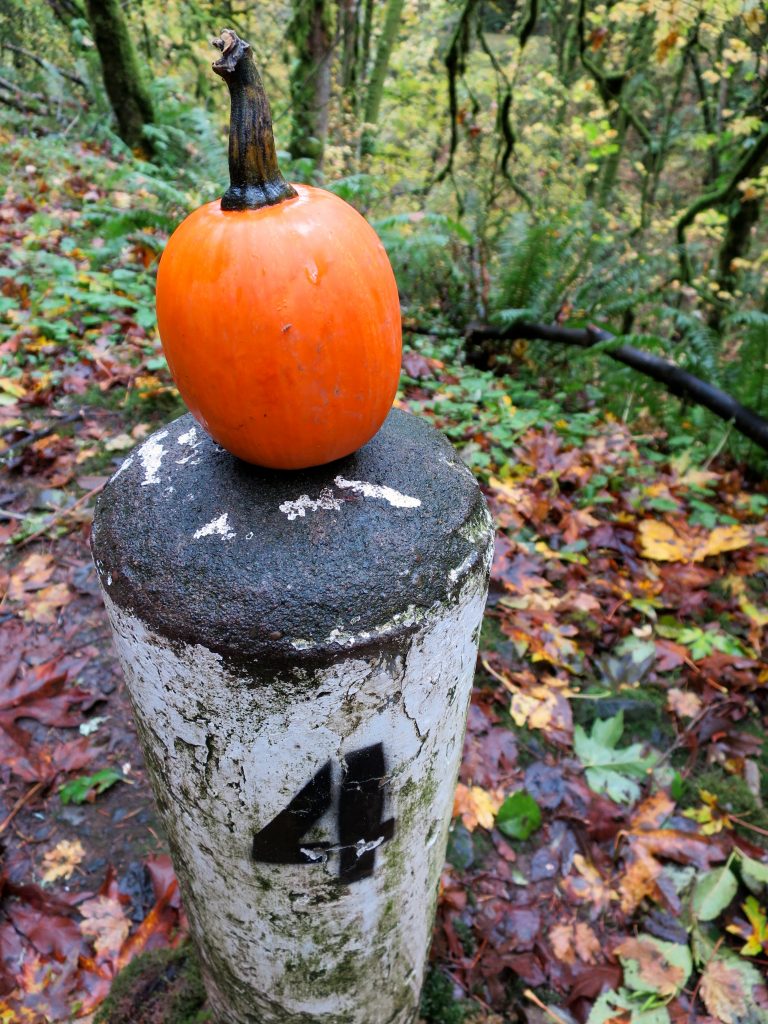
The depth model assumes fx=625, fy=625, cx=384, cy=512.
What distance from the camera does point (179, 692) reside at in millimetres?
865

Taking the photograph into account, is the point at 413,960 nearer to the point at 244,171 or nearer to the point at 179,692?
the point at 179,692

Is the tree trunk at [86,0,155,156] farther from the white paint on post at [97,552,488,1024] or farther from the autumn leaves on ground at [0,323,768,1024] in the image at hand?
the white paint on post at [97,552,488,1024]

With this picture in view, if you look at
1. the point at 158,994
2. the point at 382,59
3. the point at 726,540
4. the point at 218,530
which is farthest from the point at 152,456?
the point at 382,59

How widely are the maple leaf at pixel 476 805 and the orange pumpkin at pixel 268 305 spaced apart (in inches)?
65.2

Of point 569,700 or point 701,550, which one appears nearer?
point 569,700

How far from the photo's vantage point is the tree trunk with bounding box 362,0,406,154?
334 inches

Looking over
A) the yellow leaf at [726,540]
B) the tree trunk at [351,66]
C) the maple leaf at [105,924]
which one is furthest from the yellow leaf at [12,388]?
the tree trunk at [351,66]

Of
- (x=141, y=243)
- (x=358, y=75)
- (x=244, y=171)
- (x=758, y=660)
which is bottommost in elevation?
(x=758, y=660)

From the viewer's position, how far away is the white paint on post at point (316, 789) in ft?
2.74

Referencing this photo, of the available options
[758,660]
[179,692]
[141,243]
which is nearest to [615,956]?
[758,660]

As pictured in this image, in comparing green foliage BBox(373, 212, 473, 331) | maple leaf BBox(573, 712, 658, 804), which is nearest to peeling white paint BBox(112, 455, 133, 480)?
maple leaf BBox(573, 712, 658, 804)

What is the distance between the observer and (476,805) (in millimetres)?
2113

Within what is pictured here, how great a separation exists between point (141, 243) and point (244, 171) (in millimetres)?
4456

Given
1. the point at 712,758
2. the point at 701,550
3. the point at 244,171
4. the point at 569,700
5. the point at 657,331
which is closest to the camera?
the point at 244,171
